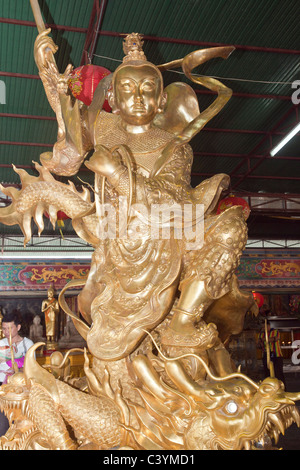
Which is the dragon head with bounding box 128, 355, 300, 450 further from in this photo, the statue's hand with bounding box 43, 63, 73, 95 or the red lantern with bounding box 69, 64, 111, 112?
the red lantern with bounding box 69, 64, 111, 112

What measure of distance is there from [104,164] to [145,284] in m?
0.57

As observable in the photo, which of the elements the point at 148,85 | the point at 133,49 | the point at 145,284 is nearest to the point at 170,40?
the point at 133,49

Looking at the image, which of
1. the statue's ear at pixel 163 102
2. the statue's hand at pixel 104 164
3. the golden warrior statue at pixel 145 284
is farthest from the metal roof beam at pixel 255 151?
the statue's hand at pixel 104 164

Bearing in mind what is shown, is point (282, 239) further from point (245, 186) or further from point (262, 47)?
point (262, 47)

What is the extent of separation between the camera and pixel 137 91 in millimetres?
2244

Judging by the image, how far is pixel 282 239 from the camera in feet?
43.3

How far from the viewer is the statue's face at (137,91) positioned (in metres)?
2.24

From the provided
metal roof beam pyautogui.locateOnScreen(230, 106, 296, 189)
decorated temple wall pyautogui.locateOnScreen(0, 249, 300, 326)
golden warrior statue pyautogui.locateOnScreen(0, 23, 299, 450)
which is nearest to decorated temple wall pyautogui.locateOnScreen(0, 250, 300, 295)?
decorated temple wall pyautogui.locateOnScreen(0, 249, 300, 326)

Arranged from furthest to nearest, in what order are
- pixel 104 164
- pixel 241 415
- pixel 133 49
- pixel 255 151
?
pixel 255 151 → pixel 133 49 → pixel 104 164 → pixel 241 415

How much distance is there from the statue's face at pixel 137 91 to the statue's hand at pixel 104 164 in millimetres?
386

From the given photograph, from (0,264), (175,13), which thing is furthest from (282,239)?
(175,13)

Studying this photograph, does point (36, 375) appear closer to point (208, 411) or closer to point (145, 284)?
point (145, 284)

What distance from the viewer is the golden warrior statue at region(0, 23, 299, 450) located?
1781 mm

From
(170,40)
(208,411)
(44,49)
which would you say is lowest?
(208,411)
